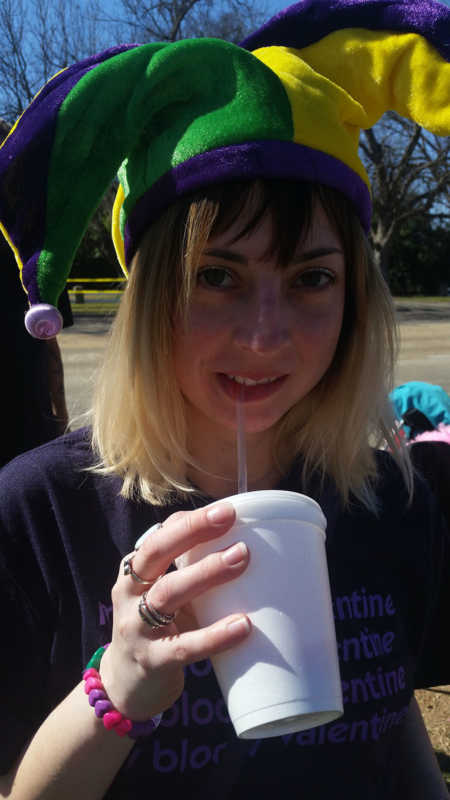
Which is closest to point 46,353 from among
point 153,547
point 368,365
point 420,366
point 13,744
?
point 368,365

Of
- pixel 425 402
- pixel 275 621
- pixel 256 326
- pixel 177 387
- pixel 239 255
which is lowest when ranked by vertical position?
pixel 425 402

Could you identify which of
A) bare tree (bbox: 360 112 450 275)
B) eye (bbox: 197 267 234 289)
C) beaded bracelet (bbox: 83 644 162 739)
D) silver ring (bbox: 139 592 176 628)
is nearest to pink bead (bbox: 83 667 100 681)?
beaded bracelet (bbox: 83 644 162 739)

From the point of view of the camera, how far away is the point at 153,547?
1.01m

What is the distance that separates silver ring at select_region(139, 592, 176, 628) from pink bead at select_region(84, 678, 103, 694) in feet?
0.49

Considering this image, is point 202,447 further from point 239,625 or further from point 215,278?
point 239,625

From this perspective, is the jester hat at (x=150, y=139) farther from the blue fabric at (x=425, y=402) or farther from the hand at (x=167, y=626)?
the blue fabric at (x=425, y=402)

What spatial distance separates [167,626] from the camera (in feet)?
3.36

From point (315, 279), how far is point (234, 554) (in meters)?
0.62

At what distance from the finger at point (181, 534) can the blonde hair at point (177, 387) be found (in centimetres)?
40

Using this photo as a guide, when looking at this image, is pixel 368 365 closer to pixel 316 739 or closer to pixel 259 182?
pixel 259 182

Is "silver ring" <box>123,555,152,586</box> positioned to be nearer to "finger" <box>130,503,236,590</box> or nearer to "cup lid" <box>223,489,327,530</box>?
"finger" <box>130,503,236,590</box>

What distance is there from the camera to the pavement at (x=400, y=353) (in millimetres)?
8016

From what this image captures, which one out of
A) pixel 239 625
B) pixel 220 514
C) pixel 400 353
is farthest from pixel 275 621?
pixel 400 353

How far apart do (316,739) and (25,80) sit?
64.5 ft
